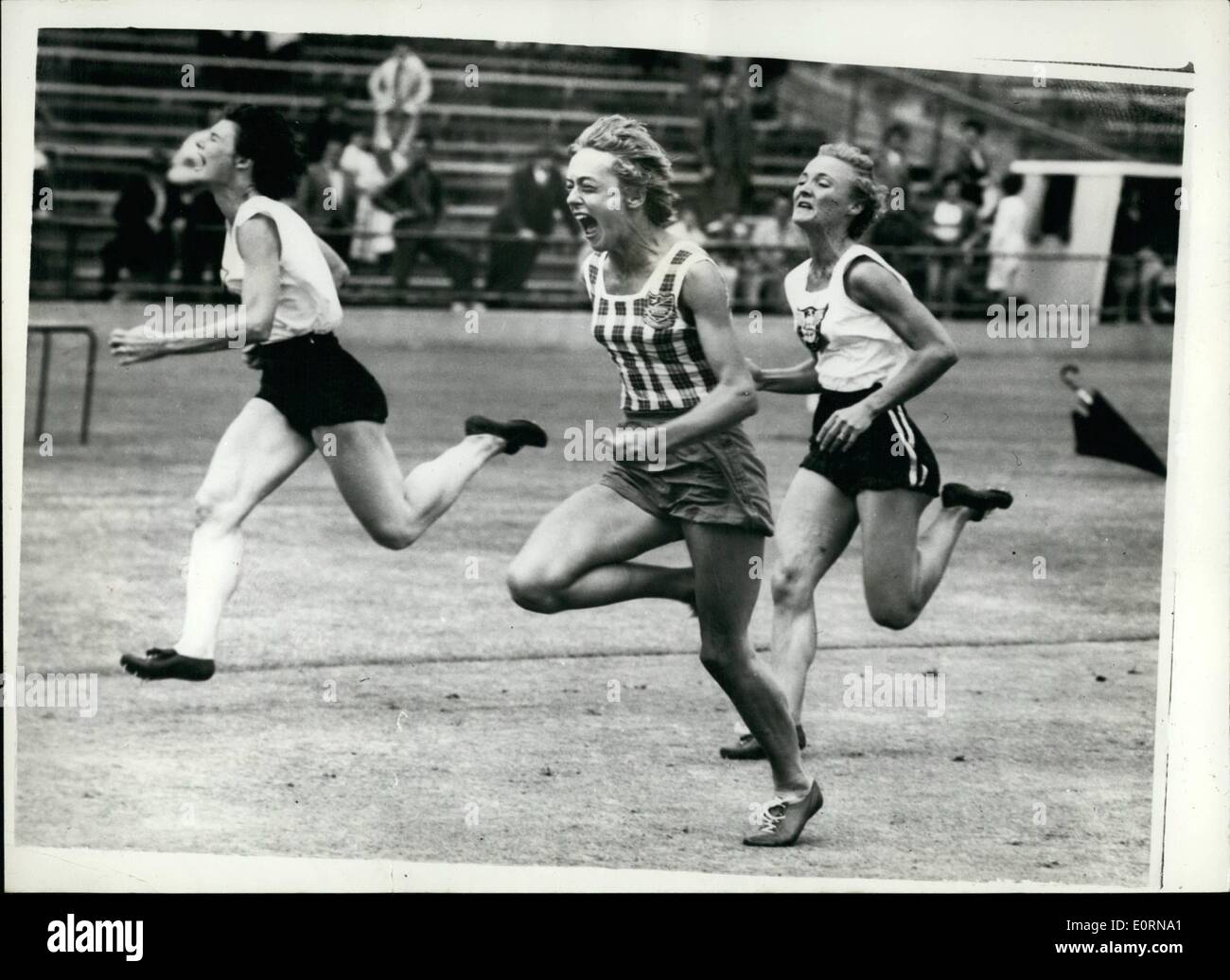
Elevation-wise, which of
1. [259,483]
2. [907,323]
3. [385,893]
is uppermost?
[907,323]

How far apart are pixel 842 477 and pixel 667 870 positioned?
1.47 metres

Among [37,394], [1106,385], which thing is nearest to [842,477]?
[37,394]

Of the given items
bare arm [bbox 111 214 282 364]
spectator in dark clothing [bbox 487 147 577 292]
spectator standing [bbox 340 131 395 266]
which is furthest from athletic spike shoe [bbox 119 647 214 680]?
spectator in dark clothing [bbox 487 147 577 292]

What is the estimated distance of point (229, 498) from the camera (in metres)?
6.34

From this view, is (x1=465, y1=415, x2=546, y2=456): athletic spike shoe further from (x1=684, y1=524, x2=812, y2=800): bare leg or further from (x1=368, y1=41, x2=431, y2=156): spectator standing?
(x1=368, y1=41, x2=431, y2=156): spectator standing

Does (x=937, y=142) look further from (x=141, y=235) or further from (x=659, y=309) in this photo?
(x=659, y=309)

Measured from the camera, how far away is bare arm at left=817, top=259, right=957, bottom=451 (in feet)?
20.7

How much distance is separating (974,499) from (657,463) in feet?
5.86

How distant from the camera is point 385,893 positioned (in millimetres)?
5754

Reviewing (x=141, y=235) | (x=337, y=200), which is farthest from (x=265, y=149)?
(x=337, y=200)

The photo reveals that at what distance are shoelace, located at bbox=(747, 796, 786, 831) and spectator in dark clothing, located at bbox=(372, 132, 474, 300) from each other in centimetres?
1113

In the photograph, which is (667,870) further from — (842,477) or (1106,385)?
(1106,385)

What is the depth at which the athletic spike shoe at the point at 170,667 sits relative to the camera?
6.35m

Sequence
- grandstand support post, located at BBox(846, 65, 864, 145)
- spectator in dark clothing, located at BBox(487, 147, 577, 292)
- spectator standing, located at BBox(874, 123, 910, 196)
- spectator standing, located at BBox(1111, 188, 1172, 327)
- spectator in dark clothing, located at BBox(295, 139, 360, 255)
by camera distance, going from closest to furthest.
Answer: spectator standing, located at BBox(1111, 188, 1172, 327)
spectator in dark clothing, located at BBox(295, 139, 360, 255)
spectator in dark clothing, located at BBox(487, 147, 577, 292)
spectator standing, located at BBox(874, 123, 910, 196)
grandstand support post, located at BBox(846, 65, 864, 145)
